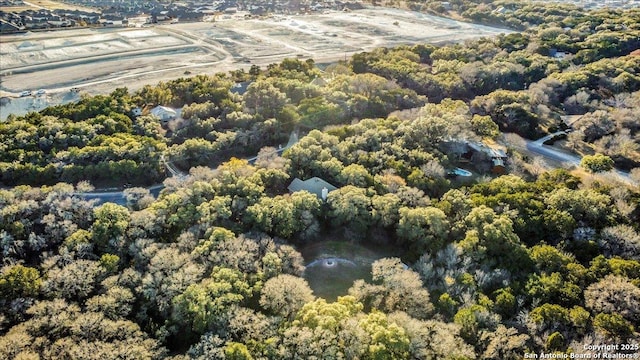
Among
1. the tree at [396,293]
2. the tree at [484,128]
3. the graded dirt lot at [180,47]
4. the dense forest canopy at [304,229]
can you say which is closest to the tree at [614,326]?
the dense forest canopy at [304,229]

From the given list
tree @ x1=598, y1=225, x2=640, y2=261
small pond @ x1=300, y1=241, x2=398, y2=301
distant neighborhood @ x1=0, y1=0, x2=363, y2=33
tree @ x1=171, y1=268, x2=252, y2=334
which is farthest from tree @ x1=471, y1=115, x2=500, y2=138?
distant neighborhood @ x1=0, y1=0, x2=363, y2=33

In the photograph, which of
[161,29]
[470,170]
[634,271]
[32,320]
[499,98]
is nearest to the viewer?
[32,320]

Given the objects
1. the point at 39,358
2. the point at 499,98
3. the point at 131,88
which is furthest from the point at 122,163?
the point at 499,98

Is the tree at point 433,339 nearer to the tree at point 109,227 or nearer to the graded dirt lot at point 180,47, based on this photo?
the tree at point 109,227

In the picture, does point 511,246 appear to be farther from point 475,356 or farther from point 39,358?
point 39,358

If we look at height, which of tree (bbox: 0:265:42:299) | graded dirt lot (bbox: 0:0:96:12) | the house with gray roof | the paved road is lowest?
tree (bbox: 0:265:42:299)

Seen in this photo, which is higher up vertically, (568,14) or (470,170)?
(568,14)

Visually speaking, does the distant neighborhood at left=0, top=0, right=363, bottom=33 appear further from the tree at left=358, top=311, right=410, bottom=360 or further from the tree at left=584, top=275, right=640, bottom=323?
the tree at left=584, top=275, right=640, bottom=323

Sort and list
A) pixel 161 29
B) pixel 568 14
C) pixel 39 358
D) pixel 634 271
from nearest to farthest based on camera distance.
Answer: pixel 39 358
pixel 634 271
pixel 161 29
pixel 568 14
